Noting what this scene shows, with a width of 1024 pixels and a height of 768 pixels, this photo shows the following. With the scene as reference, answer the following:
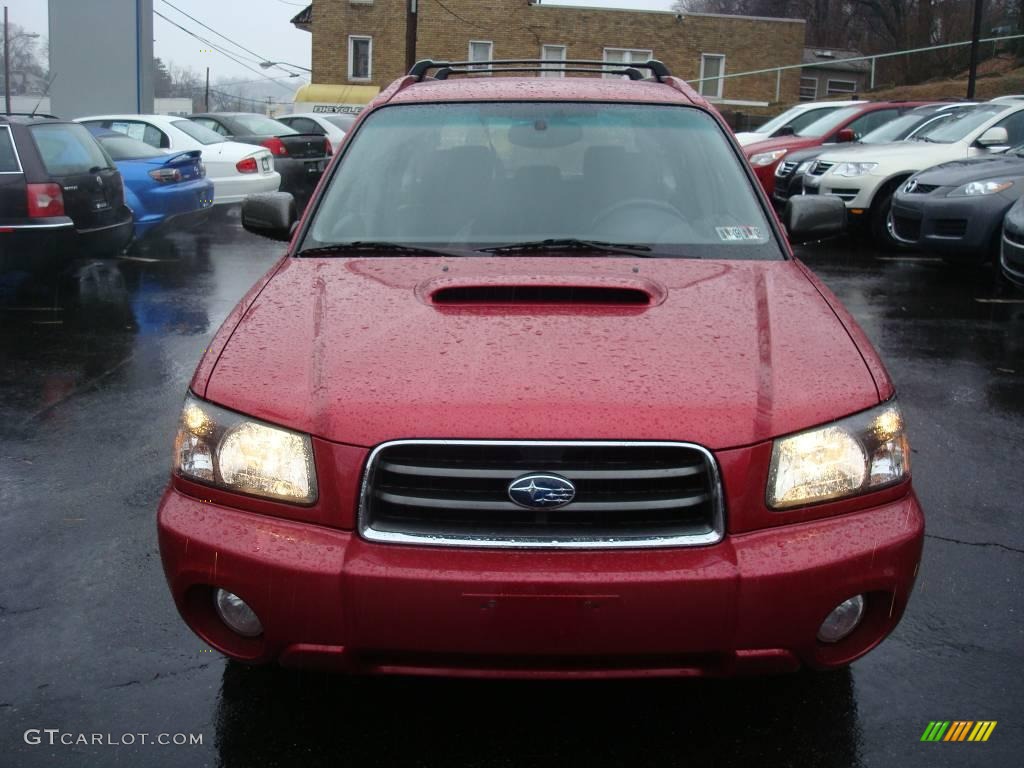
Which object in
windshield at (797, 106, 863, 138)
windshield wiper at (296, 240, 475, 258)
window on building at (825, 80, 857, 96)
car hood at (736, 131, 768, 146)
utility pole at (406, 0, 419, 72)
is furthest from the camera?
window on building at (825, 80, 857, 96)

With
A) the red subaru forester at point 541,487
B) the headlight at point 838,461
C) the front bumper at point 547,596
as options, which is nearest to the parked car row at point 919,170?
the headlight at point 838,461

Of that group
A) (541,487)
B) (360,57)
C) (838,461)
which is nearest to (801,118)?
(838,461)

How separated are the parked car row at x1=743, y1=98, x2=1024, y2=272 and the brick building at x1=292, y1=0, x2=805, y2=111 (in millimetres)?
28420

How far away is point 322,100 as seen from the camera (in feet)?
140

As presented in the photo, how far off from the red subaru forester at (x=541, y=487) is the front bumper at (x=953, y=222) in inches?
301

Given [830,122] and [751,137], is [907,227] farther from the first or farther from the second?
[751,137]

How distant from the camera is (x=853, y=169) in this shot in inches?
492

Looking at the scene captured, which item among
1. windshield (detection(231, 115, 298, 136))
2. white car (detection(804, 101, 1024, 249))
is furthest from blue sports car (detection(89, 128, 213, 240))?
white car (detection(804, 101, 1024, 249))

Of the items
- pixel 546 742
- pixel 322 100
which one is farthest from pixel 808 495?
pixel 322 100

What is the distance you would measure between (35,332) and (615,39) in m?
39.0

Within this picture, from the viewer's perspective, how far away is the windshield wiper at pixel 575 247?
341cm

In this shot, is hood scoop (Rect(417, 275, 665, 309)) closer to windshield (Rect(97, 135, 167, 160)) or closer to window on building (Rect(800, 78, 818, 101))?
windshield (Rect(97, 135, 167, 160))

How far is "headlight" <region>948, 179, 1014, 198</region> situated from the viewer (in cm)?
977

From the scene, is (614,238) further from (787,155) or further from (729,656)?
(787,155)
